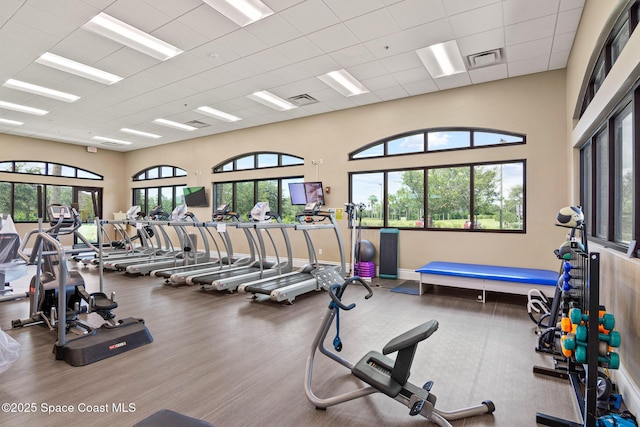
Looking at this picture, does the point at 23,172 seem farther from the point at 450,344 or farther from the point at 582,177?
the point at 582,177

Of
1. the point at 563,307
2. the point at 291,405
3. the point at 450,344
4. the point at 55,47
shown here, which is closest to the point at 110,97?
the point at 55,47

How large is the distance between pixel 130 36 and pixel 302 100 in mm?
3519

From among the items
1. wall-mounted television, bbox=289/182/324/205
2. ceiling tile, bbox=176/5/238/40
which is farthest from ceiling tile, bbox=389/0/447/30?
wall-mounted television, bbox=289/182/324/205

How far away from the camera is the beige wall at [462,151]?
5.68 meters

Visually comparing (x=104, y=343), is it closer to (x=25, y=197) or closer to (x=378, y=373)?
(x=378, y=373)

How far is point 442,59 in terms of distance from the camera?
5391 millimetres

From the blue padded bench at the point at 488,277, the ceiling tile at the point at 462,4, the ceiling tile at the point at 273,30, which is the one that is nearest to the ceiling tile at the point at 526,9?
the ceiling tile at the point at 462,4

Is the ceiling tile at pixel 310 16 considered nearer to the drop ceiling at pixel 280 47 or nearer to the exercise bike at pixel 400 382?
the drop ceiling at pixel 280 47

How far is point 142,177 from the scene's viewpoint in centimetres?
1273

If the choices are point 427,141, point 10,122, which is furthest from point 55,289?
point 10,122

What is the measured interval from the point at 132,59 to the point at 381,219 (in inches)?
220

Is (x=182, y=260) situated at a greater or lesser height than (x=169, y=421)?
lesser

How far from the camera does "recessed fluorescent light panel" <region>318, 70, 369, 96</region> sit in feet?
19.7

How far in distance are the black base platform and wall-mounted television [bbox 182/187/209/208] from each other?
282 inches
